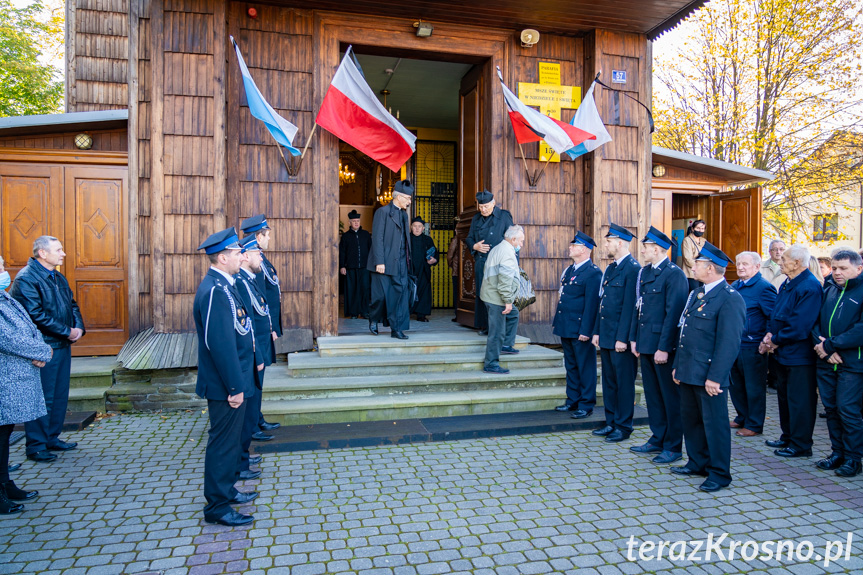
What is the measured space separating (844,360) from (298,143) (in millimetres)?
5795

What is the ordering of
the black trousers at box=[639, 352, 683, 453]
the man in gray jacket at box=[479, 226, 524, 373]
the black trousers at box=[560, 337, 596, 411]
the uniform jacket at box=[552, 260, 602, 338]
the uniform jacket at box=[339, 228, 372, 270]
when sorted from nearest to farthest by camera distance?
the black trousers at box=[639, 352, 683, 453], the uniform jacket at box=[552, 260, 602, 338], the black trousers at box=[560, 337, 596, 411], the man in gray jacket at box=[479, 226, 524, 373], the uniform jacket at box=[339, 228, 372, 270]

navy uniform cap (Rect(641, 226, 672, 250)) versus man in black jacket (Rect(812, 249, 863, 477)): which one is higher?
navy uniform cap (Rect(641, 226, 672, 250))

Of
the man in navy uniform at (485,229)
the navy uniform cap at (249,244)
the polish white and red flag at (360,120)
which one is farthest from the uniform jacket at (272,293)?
the man in navy uniform at (485,229)

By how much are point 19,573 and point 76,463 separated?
180 centimetres

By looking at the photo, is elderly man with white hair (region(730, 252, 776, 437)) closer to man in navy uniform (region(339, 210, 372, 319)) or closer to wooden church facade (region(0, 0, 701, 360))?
wooden church facade (region(0, 0, 701, 360))

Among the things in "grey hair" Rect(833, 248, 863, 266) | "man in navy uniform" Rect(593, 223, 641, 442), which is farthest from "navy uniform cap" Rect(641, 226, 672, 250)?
"grey hair" Rect(833, 248, 863, 266)

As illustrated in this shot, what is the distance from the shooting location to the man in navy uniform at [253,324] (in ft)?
13.8

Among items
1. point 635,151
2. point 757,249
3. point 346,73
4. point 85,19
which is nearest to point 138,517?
point 346,73

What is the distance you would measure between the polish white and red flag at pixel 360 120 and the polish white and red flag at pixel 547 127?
1307 millimetres

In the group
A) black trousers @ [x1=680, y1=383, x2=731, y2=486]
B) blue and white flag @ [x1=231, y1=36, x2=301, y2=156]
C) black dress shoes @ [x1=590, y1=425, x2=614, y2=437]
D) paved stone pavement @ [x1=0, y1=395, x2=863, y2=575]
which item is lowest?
paved stone pavement @ [x1=0, y1=395, x2=863, y2=575]

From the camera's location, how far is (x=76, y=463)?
455 cm

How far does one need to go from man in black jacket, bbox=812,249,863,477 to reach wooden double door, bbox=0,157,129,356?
731 centimetres

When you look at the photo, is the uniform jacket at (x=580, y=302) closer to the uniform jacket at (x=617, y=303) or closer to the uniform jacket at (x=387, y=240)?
the uniform jacket at (x=617, y=303)

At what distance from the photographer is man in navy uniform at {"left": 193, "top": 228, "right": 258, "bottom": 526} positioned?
3.36m
